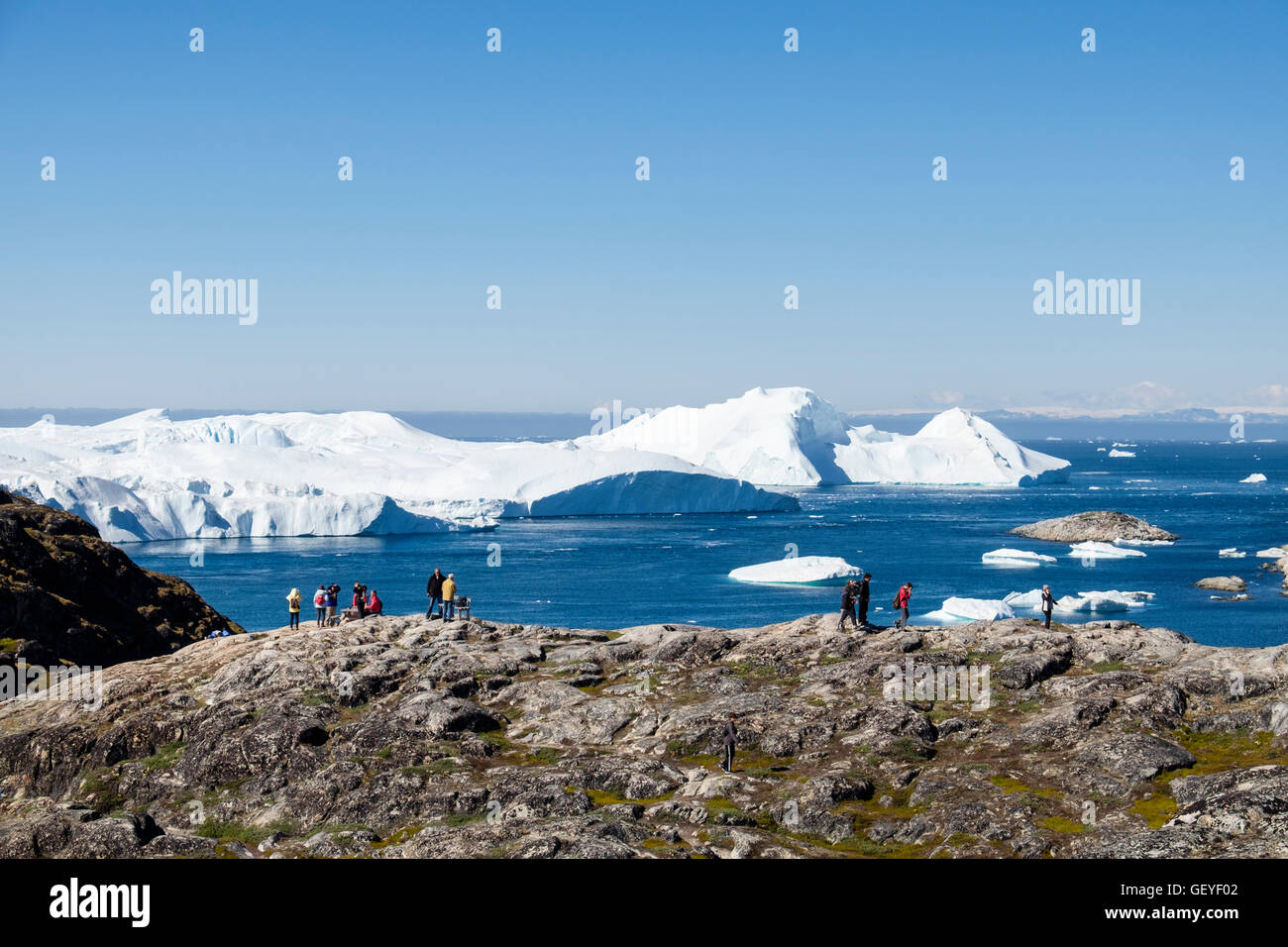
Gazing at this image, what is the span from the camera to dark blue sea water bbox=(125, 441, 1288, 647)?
249ft

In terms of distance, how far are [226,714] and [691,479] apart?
124m

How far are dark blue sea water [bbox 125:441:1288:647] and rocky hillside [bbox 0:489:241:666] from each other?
2563cm

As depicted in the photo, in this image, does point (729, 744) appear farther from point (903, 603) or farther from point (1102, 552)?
point (1102, 552)

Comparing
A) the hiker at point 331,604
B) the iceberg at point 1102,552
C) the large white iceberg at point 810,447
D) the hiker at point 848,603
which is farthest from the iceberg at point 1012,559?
the hiker at point 331,604

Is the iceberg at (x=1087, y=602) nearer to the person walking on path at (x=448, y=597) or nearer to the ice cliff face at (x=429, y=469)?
the person walking on path at (x=448, y=597)

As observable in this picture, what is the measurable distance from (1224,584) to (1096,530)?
110ft

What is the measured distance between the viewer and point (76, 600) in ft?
137

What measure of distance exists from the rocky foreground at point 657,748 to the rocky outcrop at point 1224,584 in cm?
6332

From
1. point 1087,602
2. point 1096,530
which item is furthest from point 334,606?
point 1096,530

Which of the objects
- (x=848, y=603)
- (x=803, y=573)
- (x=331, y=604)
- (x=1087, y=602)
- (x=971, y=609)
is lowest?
(x=1087, y=602)

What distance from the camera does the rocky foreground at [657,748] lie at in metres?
17.4

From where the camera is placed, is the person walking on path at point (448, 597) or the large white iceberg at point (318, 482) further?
the large white iceberg at point (318, 482)

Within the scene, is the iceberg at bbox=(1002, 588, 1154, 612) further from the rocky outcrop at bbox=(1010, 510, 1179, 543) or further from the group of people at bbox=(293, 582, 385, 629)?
the group of people at bbox=(293, 582, 385, 629)
